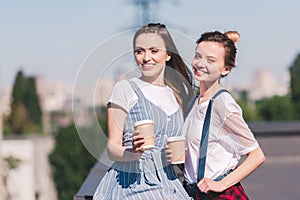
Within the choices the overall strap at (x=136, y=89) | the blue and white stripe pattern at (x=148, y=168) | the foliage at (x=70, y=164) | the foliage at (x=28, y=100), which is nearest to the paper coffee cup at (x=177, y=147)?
the blue and white stripe pattern at (x=148, y=168)

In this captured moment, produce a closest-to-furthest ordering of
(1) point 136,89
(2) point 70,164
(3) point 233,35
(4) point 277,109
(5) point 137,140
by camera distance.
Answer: (5) point 137,140, (1) point 136,89, (3) point 233,35, (4) point 277,109, (2) point 70,164

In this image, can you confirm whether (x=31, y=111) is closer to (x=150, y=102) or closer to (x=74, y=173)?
(x=74, y=173)

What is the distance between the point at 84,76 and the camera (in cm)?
221

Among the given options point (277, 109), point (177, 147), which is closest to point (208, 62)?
point (177, 147)

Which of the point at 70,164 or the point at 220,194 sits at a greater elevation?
the point at 220,194

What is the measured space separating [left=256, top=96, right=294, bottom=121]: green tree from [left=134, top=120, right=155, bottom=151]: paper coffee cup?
20.1m

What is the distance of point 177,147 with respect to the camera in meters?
2.13

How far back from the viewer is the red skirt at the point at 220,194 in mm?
2223

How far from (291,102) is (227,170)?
67.2 feet

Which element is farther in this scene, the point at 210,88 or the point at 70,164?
the point at 70,164

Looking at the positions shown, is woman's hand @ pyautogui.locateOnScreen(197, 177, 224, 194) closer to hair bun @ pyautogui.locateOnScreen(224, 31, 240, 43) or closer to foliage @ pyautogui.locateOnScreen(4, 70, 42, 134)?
hair bun @ pyautogui.locateOnScreen(224, 31, 240, 43)

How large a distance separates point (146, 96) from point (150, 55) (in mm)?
111

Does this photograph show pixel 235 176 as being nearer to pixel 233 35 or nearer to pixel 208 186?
pixel 208 186

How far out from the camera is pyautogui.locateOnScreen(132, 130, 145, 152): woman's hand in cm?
206
